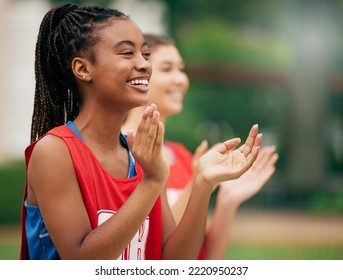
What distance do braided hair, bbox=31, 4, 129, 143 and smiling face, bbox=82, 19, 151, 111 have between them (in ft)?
0.22

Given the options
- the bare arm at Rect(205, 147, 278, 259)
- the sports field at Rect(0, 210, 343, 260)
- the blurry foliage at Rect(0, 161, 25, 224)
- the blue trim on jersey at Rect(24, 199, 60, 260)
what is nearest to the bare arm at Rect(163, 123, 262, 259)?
the blue trim on jersey at Rect(24, 199, 60, 260)

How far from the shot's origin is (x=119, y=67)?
2.29 meters

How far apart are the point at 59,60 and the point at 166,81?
145 cm

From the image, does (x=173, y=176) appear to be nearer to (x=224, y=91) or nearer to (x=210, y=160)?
(x=210, y=160)

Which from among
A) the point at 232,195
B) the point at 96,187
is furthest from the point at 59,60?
the point at 232,195

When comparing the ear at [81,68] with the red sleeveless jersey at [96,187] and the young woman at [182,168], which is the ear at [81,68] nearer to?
the red sleeveless jersey at [96,187]

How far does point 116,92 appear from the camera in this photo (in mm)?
A: 2309

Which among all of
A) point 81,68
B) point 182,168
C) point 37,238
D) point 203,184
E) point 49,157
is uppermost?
point 81,68

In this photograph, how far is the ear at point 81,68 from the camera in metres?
2.33

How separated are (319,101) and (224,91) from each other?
2.41 meters

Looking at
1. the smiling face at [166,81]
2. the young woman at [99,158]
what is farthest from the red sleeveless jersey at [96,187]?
the smiling face at [166,81]

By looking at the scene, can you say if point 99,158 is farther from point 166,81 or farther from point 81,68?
point 166,81

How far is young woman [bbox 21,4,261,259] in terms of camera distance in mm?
2131
